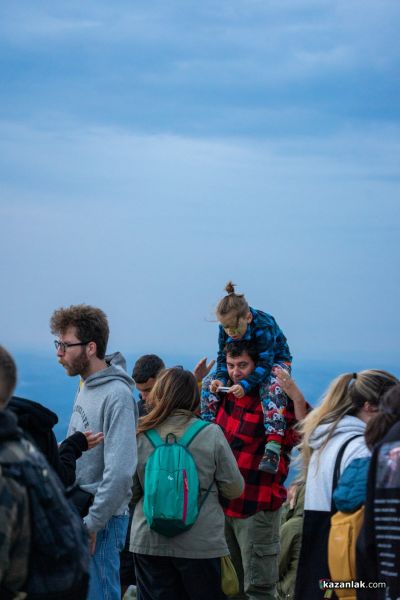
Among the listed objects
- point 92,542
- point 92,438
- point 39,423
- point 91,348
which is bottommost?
point 92,542

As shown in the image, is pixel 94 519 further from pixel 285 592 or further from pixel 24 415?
pixel 285 592

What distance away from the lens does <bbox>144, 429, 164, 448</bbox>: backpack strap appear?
565cm

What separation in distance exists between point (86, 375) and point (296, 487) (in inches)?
74.5

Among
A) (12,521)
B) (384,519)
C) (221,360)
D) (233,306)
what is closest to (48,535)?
(12,521)

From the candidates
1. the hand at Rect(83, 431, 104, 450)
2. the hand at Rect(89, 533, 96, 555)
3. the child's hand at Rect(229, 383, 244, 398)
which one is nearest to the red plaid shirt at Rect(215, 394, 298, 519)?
the child's hand at Rect(229, 383, 244, 398)

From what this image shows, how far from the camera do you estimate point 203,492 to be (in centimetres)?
561

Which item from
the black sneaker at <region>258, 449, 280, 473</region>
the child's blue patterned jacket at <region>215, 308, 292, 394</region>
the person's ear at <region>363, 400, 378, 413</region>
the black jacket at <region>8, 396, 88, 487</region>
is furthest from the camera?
the child's blue patterned jacket at <region>215, 308, 292, 394</region>

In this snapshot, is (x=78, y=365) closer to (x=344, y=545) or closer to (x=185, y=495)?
(x=185, y=495)

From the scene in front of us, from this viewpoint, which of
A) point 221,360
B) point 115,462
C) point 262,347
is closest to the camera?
point 115,462

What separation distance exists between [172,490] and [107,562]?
0.56m

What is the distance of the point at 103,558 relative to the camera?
5496mm

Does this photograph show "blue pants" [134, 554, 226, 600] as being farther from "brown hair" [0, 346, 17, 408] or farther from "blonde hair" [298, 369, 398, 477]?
"brown hair" [0, 346, 17, 408]

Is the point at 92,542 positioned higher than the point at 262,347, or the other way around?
the point at 262,347

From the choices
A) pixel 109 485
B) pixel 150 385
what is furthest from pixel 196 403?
pixel 150 385
